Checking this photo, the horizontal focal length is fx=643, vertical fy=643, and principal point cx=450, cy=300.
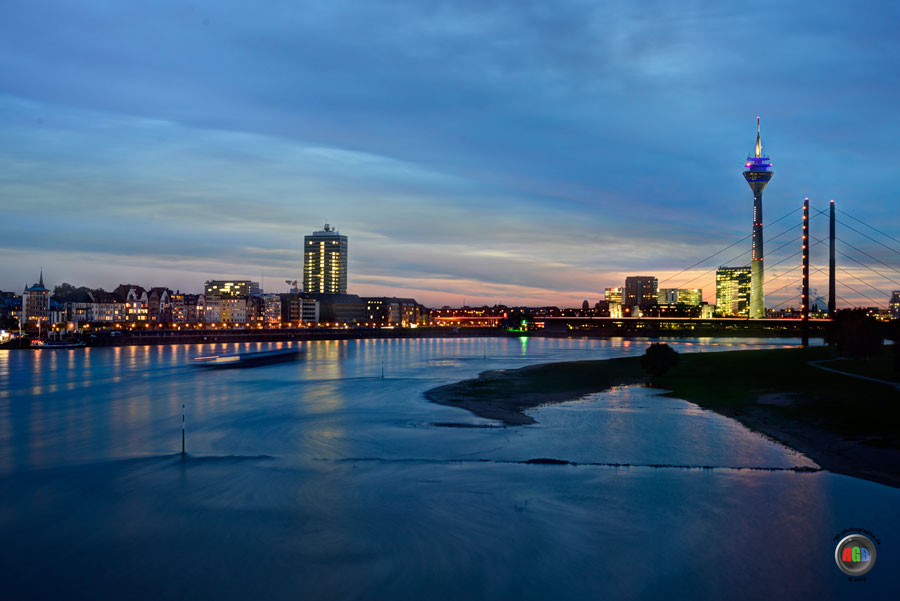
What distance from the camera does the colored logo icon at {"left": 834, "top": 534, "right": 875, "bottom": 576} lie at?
15648mm

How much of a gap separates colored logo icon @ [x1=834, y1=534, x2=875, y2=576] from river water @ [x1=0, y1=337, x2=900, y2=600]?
0.26 m

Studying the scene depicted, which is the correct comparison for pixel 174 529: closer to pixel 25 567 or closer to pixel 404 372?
pixel 25 567

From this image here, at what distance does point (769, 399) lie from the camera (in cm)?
3962

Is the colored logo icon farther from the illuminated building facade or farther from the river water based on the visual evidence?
the illuminated building facade

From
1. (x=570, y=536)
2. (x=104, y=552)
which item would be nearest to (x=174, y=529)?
(x=104, y=552)

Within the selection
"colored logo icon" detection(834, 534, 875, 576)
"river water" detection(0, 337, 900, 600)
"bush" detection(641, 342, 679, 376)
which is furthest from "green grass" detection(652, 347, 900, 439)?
"colored logo icon" detection(834, 534, 875, 576)

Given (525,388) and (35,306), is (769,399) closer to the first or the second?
(525,388)

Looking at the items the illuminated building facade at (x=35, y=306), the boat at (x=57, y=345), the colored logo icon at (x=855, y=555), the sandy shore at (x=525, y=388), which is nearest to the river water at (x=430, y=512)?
the colored logo icon at (x=855, y=555)

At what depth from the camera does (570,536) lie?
17.9 m

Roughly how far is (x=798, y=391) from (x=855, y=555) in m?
26.8

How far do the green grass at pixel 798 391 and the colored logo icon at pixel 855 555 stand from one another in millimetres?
11177

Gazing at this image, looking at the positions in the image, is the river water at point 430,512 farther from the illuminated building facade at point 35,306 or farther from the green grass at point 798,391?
the illuminated building facade at point 35,306

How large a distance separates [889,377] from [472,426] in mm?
28611

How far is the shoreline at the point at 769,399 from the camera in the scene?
25.4 metres
